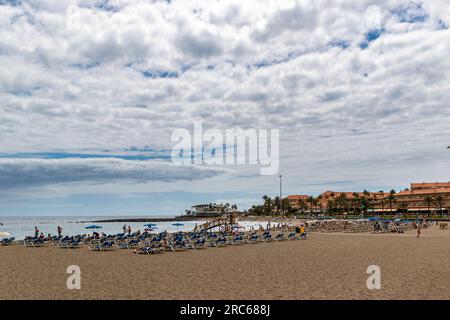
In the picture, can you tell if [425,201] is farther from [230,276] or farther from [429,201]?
[230,276]

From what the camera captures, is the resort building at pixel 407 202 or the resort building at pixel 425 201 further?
the resort building at pixel 407 202

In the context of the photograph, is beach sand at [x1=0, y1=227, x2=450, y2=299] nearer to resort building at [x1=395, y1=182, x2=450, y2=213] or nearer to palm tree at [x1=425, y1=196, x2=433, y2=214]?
palm tree at [x1=425, y1=196, x2=433, y2=214]

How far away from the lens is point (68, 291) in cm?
1178

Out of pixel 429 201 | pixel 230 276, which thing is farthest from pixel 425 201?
pixel 230 276

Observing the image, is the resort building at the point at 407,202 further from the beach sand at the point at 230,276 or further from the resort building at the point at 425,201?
the beach sand at the point at 230,276

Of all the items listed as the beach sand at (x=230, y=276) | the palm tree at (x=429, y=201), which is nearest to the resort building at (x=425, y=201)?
the palm tree at (x=429, y=201)

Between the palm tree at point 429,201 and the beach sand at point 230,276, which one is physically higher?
the palm tree at point 429,201

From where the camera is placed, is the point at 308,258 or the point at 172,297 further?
the point at 308,258

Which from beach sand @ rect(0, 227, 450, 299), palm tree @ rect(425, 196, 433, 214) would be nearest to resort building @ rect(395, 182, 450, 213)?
palm tree @ rect(425, 196, 433, 214)

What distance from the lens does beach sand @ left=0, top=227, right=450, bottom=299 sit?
11242 millimetres

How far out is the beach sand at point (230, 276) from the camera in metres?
11.2
